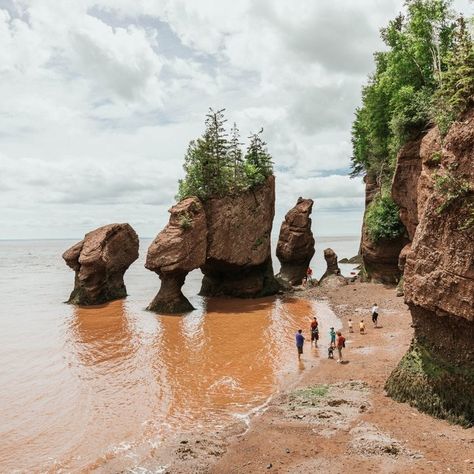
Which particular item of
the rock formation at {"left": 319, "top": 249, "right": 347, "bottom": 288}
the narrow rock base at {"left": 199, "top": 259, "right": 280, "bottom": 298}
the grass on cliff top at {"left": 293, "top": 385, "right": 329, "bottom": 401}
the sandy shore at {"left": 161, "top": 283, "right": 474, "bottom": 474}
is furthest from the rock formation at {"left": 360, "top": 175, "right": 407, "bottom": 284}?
the grass on cliff top at {"left": 293, "top": 385, "right": 329, "bottom": 401}

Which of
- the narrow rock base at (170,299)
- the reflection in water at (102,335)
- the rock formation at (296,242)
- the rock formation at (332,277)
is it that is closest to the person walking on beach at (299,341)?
the reflection in water at (102,335)

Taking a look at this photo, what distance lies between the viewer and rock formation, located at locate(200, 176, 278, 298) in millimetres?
37812

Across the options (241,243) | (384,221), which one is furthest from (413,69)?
(241,243)

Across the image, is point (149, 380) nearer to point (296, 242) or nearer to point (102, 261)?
point (102, 261)

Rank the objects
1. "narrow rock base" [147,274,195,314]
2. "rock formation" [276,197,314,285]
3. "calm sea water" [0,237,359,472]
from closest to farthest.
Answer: "calm sea water" [0,237,359,472], "narrow rock base" [147,274,195,314], "rock formation" [276,197,314,285]

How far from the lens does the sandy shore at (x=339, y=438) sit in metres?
11.4

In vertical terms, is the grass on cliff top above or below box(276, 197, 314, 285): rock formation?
below

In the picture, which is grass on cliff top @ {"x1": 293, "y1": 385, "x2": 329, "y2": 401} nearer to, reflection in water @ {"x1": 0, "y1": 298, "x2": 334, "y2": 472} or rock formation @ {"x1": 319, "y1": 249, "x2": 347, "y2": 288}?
reflection in water @ {"x1": 0, "y1": 298, "x2": 334, "y2": 472}

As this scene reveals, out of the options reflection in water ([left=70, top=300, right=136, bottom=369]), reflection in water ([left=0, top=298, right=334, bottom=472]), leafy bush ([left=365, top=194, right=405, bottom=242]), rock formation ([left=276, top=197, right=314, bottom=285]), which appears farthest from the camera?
rock formation ([left=276, top=197, right=314, bottom=285])

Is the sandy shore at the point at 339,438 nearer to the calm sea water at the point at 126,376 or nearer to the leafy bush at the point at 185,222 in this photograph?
the calm sea water at the point at 126,376

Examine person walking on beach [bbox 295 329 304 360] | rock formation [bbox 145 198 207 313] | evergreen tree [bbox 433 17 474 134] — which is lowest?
person walking on beach [bbox 295 329 304 360]

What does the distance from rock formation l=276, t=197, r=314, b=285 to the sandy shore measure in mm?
30031

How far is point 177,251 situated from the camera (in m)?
34.0

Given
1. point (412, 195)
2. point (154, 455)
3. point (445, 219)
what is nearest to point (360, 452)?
point (154, 455)
